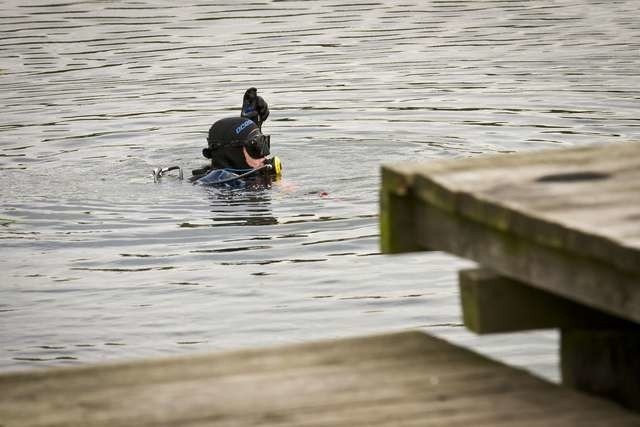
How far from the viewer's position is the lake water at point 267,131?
8.66m

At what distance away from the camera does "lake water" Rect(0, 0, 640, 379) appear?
8.66 meters

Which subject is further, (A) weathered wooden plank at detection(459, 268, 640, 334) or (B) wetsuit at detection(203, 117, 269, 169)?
(B) wetsuit at detection(203, 117, 269, 169)

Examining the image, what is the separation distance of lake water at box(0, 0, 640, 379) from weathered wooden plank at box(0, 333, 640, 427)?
303 centimetres

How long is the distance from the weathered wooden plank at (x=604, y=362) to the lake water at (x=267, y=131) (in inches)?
113

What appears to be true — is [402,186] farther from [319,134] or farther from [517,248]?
[319,134]

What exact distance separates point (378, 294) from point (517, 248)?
5.13 m

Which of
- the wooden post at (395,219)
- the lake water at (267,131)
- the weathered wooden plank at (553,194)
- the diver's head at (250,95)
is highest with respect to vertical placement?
the weathered wooden plank at (553,194)

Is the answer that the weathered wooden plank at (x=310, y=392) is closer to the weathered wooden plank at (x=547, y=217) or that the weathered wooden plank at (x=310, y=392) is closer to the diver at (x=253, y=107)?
the weathered wooden plank at (x=547, y=217)

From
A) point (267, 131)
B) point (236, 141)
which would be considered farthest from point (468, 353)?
point (267, 131)

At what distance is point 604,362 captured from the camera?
14.2ft

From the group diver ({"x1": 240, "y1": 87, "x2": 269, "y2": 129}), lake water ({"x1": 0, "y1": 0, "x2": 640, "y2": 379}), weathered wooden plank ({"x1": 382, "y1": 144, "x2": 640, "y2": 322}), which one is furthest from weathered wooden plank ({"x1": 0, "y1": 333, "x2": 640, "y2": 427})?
diver ({"x1": 240, "y1": 87, "x2": 269, "y2": 129})

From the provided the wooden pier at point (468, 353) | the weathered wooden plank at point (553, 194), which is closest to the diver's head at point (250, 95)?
the weathered wooden plank at point (553, 194)

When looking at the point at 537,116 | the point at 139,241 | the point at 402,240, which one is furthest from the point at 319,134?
the point at 402,240

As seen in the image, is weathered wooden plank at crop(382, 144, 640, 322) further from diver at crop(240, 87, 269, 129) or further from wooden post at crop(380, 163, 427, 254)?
diver at crop(240, 87, 269, 129)
